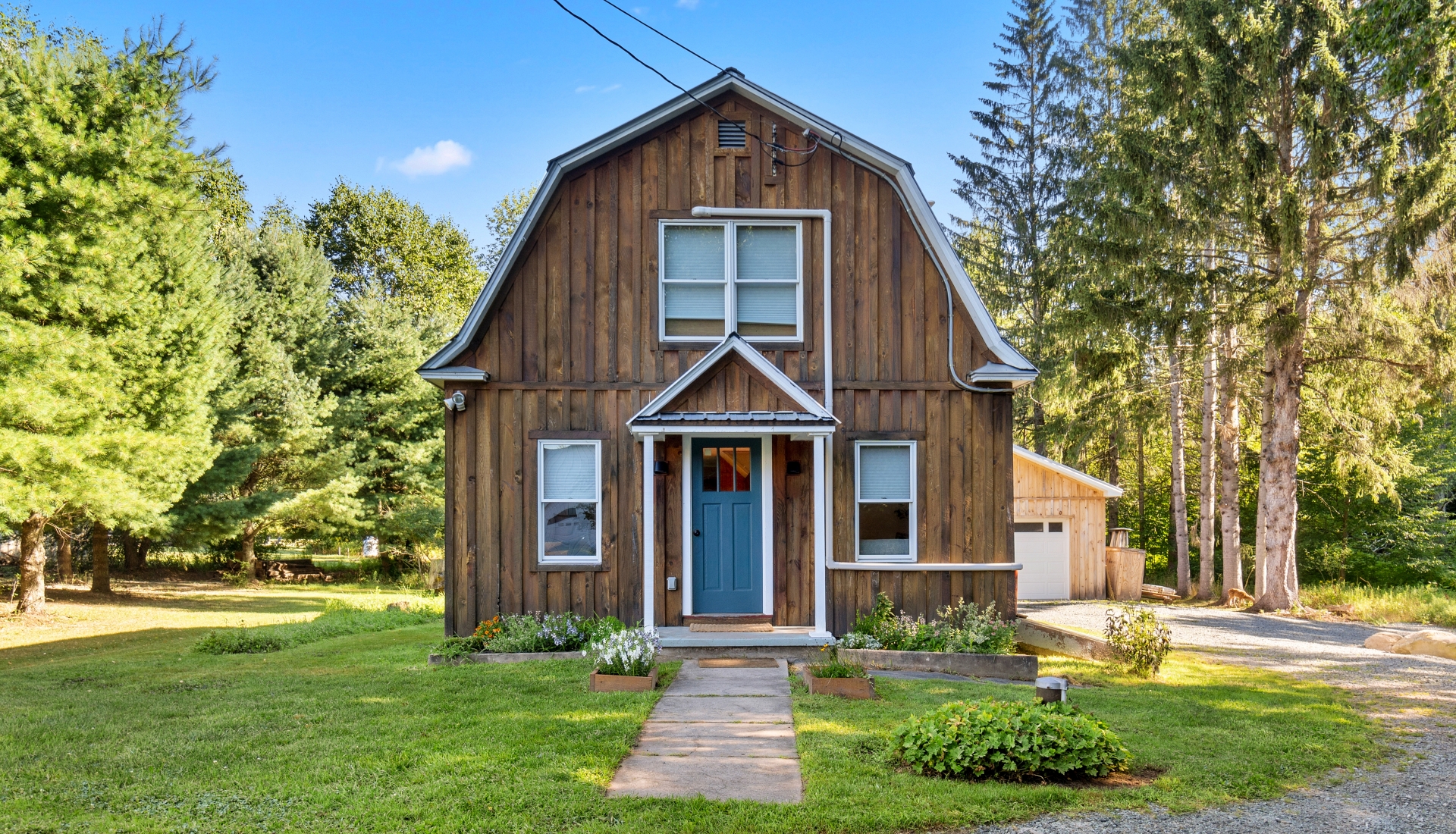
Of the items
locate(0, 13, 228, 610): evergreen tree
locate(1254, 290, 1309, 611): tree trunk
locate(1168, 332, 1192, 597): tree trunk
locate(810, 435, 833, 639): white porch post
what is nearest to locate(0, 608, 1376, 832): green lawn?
locate(810, 435, 833, 639): white porch post

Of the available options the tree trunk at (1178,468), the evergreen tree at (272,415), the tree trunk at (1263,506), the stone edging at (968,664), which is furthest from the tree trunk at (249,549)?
the tree trunk at (1263,506)

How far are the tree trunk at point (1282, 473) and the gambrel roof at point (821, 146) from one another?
27.5 feet

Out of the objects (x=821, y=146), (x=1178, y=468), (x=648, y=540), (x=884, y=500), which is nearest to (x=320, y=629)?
(x=648, y=540)

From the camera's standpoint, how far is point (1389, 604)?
54.7 feet

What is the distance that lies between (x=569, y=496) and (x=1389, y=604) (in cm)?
1574

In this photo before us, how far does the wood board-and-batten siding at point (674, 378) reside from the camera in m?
10.4

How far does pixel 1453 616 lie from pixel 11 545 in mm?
36712

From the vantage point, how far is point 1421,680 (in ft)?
31.3

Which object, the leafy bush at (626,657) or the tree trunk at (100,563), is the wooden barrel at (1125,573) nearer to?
the leafy bush at (626,657)

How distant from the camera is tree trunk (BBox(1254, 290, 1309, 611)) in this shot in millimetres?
16328

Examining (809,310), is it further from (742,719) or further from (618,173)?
(742,719)

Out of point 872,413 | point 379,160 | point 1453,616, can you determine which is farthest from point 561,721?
point 379,160

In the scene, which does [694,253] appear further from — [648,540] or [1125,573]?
[1125,573]

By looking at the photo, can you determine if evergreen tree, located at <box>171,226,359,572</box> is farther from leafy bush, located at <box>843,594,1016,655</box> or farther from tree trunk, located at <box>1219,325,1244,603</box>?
tree trunk, located at <box>1219,325,1244,603</box>
